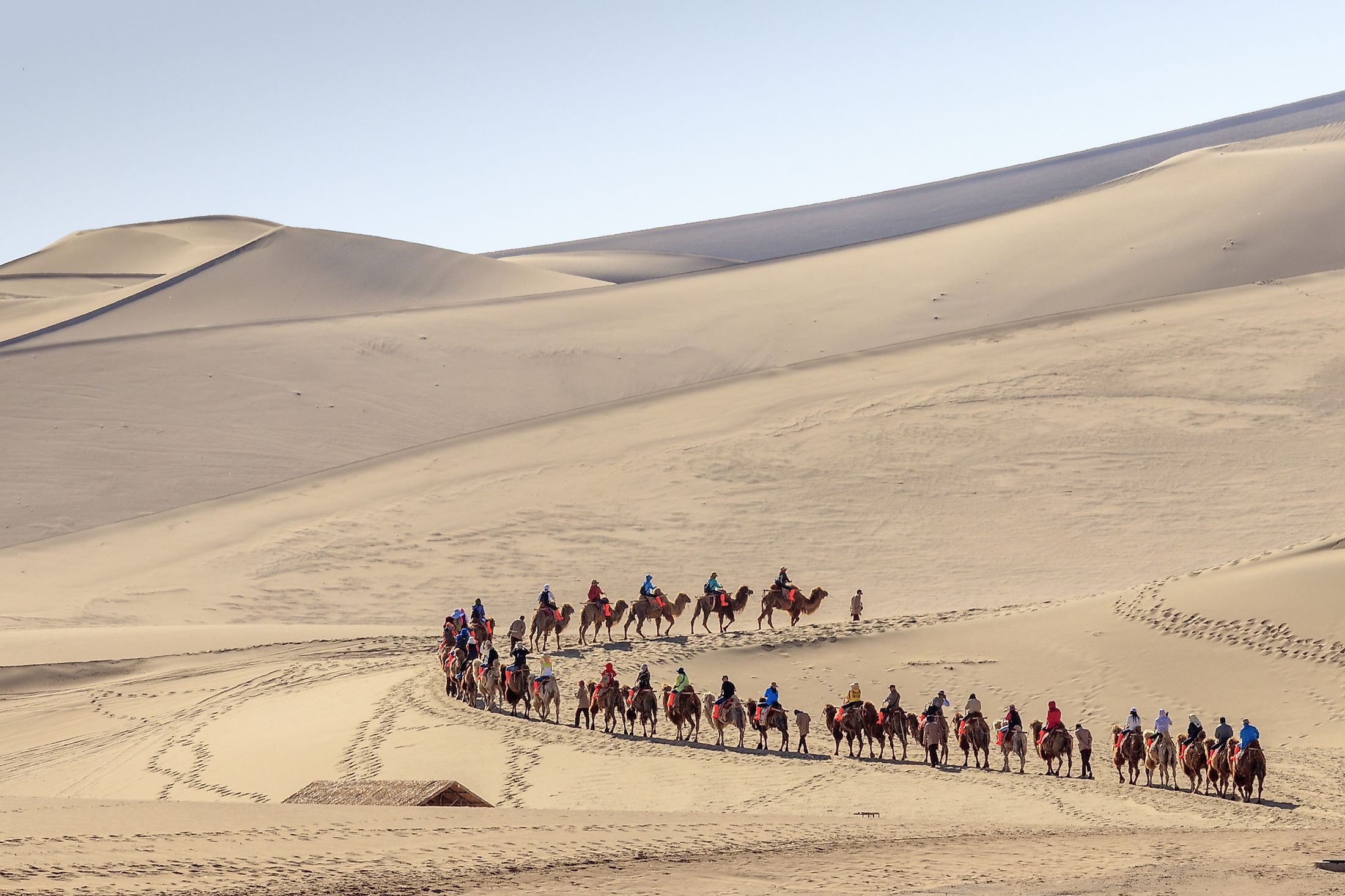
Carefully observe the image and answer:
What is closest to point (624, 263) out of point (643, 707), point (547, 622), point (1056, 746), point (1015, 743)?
point (547, 622)

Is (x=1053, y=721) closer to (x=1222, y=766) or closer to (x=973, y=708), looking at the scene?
(x=973, y=708)

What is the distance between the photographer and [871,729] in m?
18.5

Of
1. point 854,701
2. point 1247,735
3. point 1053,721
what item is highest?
point 1247,735

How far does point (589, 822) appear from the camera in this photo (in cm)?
1320

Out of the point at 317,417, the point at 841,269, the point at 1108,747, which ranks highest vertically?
the point at 841,269

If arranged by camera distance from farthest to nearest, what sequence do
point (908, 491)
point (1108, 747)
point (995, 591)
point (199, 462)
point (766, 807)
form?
point (199, 462) < point (908, 491) < point (995, 591) < point (1108, 747) < point (766, 807)

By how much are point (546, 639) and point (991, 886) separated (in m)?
17.0

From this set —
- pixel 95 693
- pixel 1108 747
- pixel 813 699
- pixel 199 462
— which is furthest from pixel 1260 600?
pixel 199 462

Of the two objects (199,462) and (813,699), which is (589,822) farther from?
(199,462)

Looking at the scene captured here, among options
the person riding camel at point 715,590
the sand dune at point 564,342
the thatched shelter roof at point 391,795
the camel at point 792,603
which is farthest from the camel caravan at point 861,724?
the sand dune at point 564,342

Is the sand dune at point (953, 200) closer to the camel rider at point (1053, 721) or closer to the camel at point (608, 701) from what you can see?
the camel at point (608, 701)

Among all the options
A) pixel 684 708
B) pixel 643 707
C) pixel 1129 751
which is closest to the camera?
pixel 1129 751

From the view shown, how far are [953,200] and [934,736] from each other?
103231 millimetres

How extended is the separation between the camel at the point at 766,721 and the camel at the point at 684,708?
0.75 m
